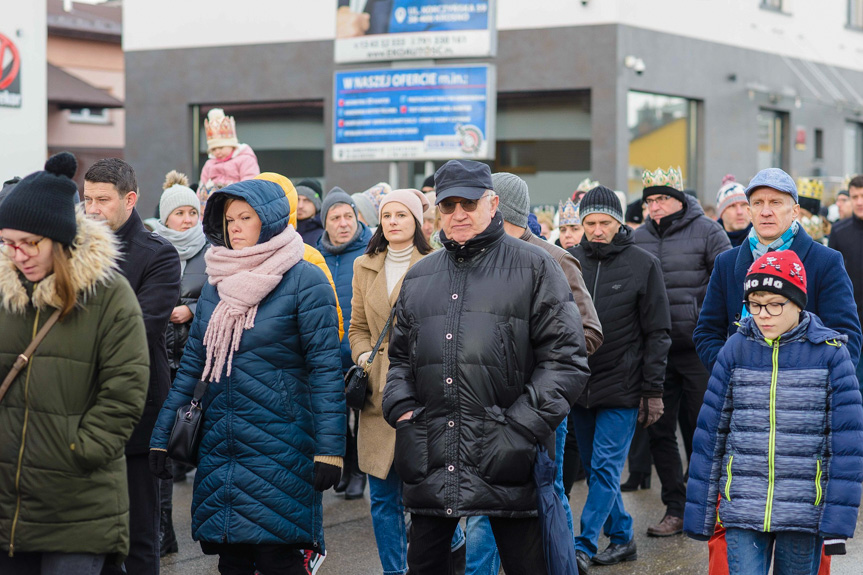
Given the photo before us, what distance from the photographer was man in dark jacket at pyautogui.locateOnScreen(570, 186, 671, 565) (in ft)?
21.1

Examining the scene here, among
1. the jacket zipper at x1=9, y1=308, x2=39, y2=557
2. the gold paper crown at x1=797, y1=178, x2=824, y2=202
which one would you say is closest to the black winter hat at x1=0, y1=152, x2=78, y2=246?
the jacket zipper at x1=9, y1=308, x2=39, y2=557

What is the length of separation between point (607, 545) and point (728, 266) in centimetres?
221

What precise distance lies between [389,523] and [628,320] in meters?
1.95

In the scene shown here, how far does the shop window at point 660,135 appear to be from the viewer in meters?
18.9

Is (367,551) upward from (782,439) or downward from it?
downward

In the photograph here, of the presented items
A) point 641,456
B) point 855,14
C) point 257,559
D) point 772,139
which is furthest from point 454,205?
point 855,14

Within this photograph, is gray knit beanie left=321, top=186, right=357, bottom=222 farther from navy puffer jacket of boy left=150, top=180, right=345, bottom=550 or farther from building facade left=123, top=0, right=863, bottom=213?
building facade left=123, top=0, right=863, bottom=213

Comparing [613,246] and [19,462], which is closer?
[19,462]

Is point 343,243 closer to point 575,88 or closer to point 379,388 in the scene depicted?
point 379,388

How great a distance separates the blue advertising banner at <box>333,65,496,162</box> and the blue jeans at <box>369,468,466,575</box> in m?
9.78

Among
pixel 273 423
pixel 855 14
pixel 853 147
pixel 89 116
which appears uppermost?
pixel 855 14

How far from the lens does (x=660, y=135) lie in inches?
761

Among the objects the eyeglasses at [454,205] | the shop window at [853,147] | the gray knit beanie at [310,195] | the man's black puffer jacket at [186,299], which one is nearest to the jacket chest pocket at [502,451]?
the eyeglasses at [454,205]

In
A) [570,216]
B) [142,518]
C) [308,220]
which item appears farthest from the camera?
[308,220]
